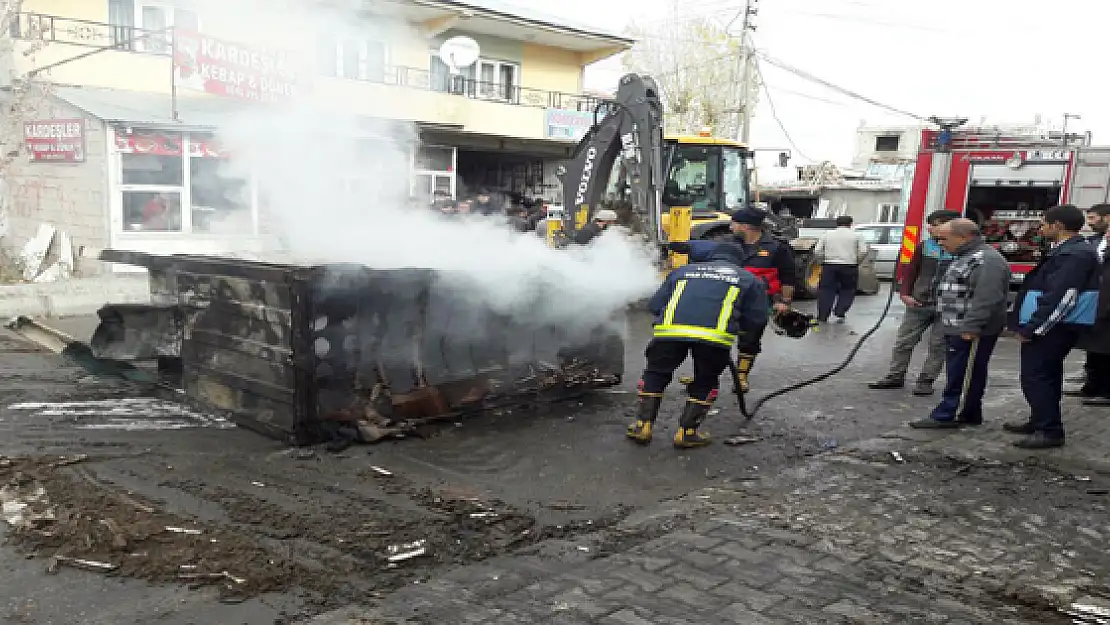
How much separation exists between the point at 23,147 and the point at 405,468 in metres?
11.9

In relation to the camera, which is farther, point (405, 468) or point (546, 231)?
point (546, 231)

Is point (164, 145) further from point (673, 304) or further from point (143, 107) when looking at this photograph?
point (673, 304)

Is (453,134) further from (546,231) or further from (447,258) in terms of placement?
(447,258)

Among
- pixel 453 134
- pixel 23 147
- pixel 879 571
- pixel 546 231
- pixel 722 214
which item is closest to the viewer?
pixel 879 571

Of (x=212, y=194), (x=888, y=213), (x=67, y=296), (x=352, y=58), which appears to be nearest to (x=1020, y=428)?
(x=352, y=58)

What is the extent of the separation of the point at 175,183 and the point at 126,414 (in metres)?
8.79

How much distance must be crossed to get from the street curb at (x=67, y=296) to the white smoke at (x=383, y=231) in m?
2.39

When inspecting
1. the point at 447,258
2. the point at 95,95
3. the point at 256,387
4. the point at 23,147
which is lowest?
the point at 256,387

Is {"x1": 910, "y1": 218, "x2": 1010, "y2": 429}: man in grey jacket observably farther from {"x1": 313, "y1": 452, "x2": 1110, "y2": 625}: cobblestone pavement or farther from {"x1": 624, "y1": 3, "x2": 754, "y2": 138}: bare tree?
{"x1": 624, "y1": 3, "x2": 754, "y2": 138}: bare tree

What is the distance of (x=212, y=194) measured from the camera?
13.6 meters

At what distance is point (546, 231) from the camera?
409 inches

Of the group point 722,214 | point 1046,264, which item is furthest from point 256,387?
point 722,214

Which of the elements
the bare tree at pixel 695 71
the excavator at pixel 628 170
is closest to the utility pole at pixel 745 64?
the bare tree at pixel 695 71

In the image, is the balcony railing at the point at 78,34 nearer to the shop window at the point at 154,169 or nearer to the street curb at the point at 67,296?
the shop window at the point at 154,169
